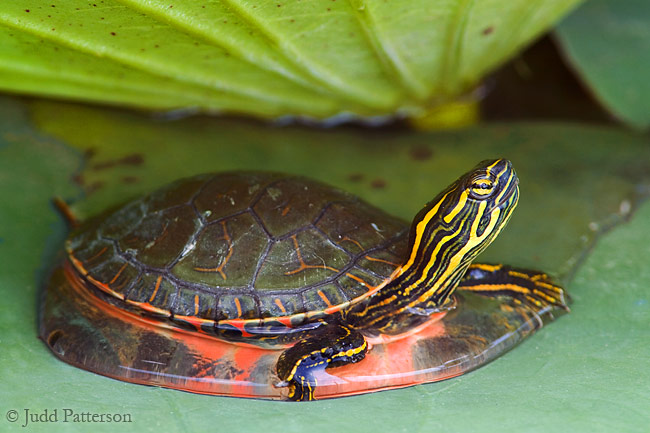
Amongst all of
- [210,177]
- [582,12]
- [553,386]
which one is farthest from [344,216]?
[582,12]

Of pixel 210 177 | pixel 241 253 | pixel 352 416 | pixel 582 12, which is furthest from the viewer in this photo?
pixel 582 12

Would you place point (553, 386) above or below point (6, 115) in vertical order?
above

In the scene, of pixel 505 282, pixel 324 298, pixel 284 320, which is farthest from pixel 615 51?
pixel 284 320

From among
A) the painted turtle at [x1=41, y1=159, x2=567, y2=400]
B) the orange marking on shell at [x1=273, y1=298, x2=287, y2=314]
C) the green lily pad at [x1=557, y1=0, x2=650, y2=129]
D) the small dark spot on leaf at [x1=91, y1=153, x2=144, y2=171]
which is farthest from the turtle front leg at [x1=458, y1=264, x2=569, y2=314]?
the small dark spot on leaf at [x1=91, y1=153, x2=144, y2=171]

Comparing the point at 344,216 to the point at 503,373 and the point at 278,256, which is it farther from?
the point at 503,373

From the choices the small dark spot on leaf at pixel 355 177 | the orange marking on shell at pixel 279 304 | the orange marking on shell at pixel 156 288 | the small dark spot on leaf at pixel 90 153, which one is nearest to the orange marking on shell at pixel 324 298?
the orange marking on shell at pixel 279 304

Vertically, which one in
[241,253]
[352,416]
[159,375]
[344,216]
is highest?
[344,216]
